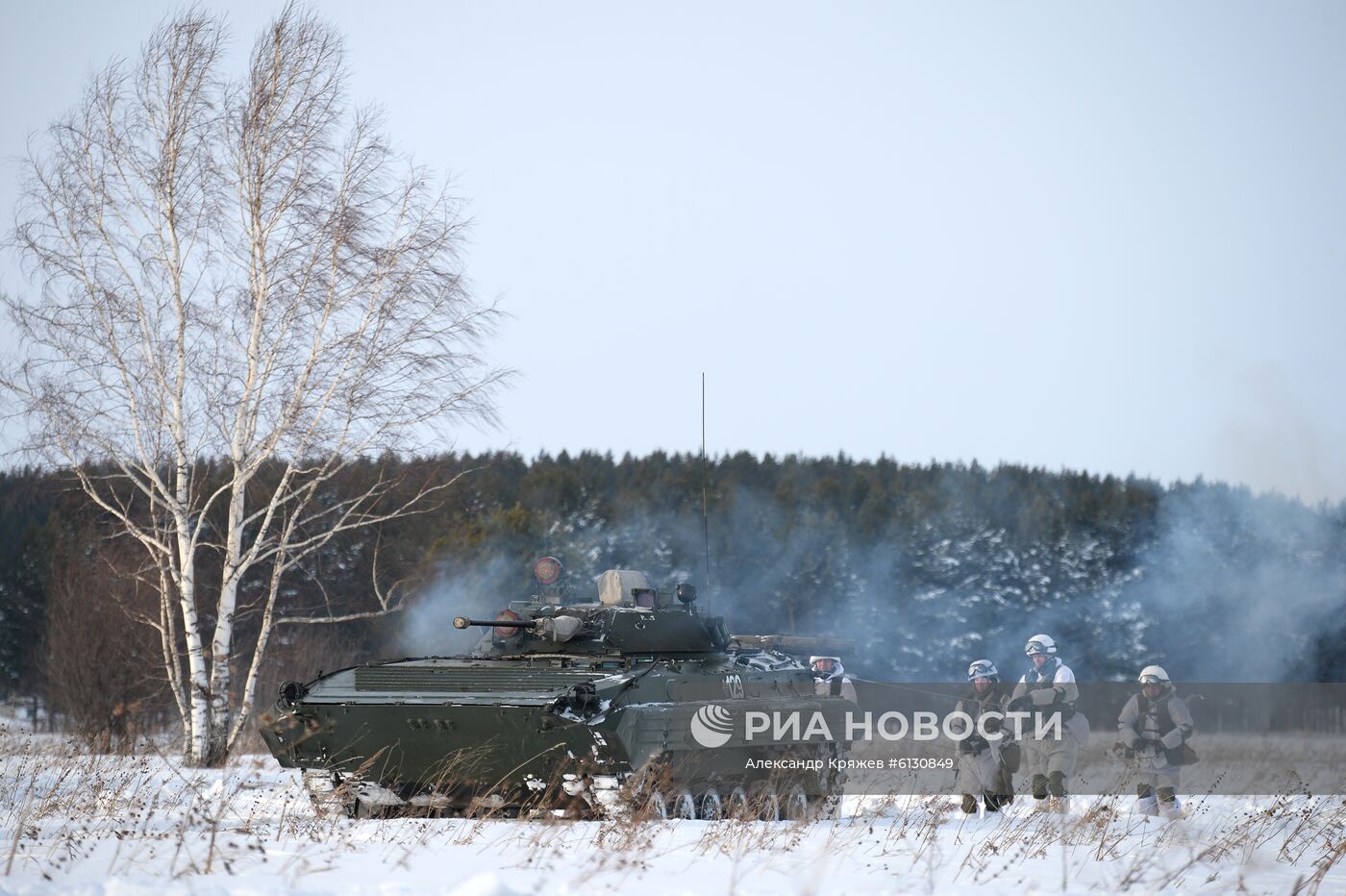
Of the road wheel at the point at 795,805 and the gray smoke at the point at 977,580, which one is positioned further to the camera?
the gray smoke at the point at 977,580

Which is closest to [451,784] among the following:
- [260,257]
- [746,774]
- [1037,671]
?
[746,774]

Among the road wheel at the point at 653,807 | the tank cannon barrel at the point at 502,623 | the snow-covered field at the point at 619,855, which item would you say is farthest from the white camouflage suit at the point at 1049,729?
the tank cannon barrel at the point at 502,623

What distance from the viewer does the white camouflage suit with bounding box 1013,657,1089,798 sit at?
12.1m

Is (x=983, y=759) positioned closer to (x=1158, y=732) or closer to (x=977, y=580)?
(x=1158, y=732)

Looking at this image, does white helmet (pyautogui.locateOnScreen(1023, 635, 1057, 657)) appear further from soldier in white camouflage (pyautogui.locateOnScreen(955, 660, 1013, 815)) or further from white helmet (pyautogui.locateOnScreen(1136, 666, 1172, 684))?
white helmet (pyautogui.locateOnScreen(1136, 666, 1172, 684))

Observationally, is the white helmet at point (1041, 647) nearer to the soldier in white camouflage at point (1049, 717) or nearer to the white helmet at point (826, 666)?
the soldier in white camouflage at point (1049, 717)

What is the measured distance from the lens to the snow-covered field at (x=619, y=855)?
23.8 ft

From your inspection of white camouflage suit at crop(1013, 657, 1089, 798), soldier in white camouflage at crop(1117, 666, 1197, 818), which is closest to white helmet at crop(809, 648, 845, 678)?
white camouflage suit at crop(1013, 657, 1089, 798)

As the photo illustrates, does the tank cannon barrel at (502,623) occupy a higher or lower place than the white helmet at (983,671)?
higher

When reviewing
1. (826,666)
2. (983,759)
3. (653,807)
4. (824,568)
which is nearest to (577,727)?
(653,807)

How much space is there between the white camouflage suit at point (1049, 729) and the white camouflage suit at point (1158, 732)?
453mm

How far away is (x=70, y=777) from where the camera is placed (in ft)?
43.6

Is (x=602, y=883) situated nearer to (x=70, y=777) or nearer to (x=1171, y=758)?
(x=1171, y=758)

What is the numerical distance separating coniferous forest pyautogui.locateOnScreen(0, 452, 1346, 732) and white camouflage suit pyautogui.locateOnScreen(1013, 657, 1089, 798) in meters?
12.1
